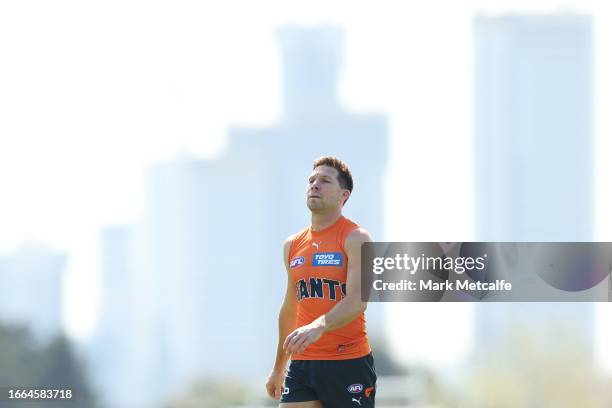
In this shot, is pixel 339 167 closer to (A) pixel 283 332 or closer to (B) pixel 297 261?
(B) pixel 297 261

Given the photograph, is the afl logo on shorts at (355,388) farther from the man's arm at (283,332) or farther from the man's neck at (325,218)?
the man's neck at (325,218)

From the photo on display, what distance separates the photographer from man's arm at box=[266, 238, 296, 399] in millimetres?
7941

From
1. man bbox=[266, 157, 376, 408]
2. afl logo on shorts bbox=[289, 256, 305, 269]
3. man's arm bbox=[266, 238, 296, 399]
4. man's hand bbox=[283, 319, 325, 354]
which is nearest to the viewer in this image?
man's hand bbox=[283, 319, 325, 354]

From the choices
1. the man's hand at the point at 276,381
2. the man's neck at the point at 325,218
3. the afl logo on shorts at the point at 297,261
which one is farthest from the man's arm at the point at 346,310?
the man's hand at the point at 276,381

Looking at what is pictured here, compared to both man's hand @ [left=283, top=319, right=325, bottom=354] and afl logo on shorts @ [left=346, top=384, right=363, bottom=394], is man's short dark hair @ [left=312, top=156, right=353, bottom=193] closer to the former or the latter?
man's hand @ [left=283, top=319, right=325, bottom=354]

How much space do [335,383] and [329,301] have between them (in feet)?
1.81

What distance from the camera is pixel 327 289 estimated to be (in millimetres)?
7559

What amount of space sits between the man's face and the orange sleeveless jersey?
155 mm

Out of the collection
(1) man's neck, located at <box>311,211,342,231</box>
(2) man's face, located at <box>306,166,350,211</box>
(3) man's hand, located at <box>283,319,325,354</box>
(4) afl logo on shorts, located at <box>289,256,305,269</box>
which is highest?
(2) man's face, located at <box>306,166,350,211</box>

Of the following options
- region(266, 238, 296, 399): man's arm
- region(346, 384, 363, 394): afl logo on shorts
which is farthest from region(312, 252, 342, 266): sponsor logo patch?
region(346, 384, 363, 394): afl logo on shorts

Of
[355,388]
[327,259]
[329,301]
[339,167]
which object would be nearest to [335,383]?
[355,388]

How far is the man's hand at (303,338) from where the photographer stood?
700 cm

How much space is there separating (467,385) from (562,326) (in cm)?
1455

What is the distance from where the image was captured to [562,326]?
122 metres
